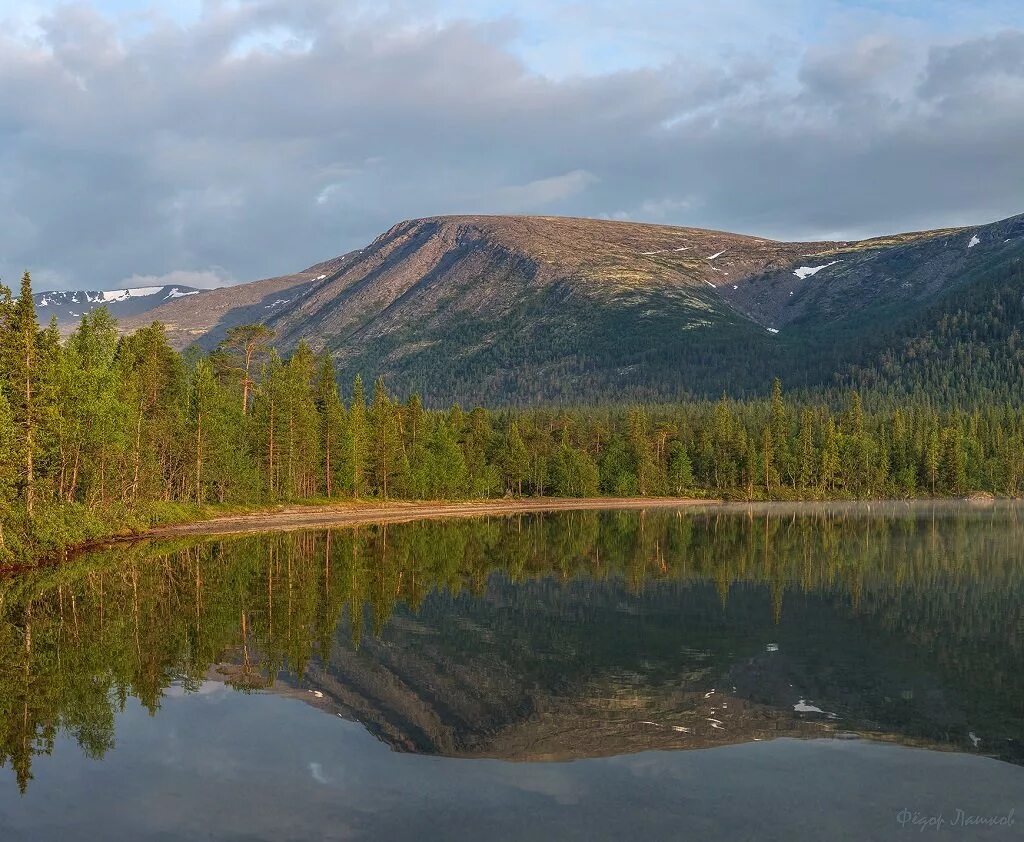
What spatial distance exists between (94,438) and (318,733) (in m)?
49.9

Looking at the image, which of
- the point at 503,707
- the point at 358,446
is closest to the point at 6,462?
the point at 503,707

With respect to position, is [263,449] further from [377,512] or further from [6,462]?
[6,462]

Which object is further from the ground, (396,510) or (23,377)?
(23,377)

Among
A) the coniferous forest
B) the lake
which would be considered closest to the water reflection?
the lake

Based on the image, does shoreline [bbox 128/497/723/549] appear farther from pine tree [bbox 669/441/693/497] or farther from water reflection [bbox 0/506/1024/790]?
water reflection [bbox 0/506/1024/790]

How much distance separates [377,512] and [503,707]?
91327mm

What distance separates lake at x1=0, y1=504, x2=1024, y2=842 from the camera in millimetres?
16656

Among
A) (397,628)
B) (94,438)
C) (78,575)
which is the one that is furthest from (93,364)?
(397,628)

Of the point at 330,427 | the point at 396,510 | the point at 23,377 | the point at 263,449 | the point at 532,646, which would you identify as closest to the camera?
the point at 532,646

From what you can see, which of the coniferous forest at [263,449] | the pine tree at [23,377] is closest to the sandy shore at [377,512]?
the coniferous forest at [263,449]

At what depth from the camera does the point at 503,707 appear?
24031 millimetres

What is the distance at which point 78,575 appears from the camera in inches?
1901

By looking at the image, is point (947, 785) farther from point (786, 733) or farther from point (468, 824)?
point (468, 824)

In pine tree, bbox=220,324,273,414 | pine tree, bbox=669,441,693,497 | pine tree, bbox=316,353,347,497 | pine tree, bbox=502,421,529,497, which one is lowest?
pine tree, bbox=669,441,693,497
